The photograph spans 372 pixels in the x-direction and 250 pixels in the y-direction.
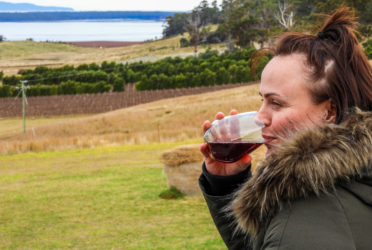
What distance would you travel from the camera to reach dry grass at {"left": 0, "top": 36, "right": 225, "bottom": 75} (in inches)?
3971

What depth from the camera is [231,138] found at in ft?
6.97

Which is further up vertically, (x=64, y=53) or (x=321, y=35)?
(x=321, y=35)

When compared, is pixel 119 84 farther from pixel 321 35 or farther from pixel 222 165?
pixel 321 35

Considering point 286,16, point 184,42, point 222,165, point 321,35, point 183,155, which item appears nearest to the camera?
point 321,35

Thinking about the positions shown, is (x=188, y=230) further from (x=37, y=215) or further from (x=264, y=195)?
(x=264, y=195)

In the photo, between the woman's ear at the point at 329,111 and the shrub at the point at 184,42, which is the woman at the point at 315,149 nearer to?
the woman's ear at the point at 329,111

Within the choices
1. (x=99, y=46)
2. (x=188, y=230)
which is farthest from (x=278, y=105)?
(x=99, y=46)

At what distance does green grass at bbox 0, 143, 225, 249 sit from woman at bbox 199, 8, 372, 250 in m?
5.32

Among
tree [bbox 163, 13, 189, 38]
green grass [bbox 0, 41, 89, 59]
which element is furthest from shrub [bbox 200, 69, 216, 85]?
green grass [bbox 0, 41, 89, 59]

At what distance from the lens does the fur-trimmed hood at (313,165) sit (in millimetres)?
1474

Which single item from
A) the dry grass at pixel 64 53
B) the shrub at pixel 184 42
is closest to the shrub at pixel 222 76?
the dry grass at pixel 64 53

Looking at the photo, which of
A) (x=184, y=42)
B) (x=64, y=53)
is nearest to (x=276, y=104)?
(x=184, y=42)

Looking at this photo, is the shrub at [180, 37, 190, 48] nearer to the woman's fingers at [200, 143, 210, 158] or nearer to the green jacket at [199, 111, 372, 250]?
the woman's fingers at [200, 143, 210, 158]

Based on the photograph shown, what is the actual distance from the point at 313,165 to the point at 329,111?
324 millimetres
